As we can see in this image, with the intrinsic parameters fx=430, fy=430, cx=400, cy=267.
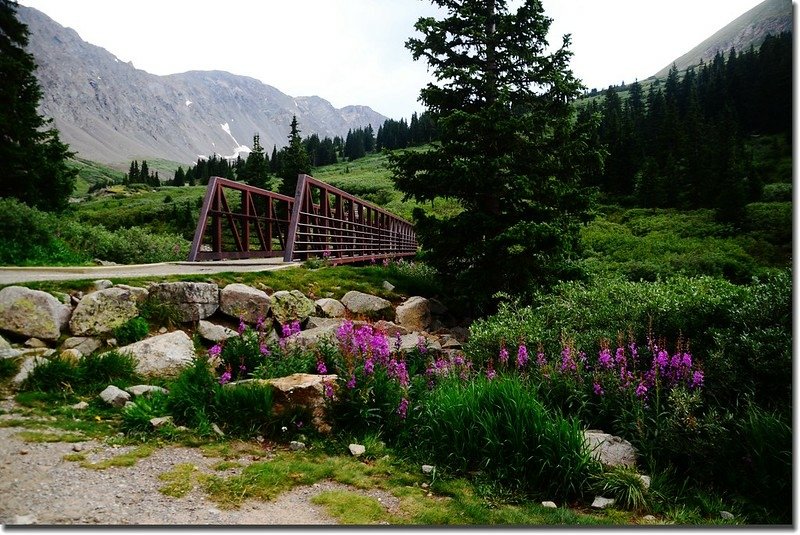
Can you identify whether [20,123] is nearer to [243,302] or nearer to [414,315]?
[243,302]

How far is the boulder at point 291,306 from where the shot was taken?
8.20 metres

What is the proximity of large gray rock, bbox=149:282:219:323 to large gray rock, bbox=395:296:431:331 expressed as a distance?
4337 mm

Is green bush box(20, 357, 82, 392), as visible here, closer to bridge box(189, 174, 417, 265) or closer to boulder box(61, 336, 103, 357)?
boulder box(61, 336, 103, 357)

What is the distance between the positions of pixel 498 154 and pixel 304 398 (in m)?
8.10

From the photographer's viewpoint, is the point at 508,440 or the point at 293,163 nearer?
the point at 508,440

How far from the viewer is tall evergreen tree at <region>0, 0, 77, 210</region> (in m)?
4.87

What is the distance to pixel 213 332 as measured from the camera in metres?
6.84

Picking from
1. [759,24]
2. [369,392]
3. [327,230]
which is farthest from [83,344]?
[327,230]

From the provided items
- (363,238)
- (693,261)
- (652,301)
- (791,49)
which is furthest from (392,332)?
(693,261)

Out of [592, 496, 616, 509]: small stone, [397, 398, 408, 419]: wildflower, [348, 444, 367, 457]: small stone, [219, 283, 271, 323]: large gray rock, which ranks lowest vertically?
[592, 496, 616, 509]: small stone

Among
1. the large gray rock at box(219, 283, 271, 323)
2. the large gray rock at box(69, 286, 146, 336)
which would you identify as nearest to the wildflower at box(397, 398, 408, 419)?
the large gray rock at box(219, 283, 271, 323)

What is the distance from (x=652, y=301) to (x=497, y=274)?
155 inches

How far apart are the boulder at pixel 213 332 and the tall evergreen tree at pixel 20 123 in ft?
10.4

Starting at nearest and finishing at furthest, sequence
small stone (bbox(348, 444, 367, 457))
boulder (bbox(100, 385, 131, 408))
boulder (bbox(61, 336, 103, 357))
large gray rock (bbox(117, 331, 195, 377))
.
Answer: small stone (bbox(348, 444, 367, 457))
boulder (bbox(100, 385, 131, 408))
boulder (bbox(61, 336, 103, 357))
large gray rock (bbox(117, 331, 195, 377))
